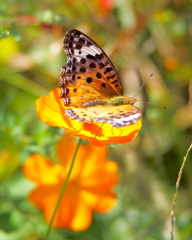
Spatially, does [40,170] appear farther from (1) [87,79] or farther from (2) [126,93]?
(2) [126,93]

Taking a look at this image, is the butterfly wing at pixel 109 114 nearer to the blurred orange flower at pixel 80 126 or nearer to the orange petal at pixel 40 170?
the blurred orange flower at pixel 80 126

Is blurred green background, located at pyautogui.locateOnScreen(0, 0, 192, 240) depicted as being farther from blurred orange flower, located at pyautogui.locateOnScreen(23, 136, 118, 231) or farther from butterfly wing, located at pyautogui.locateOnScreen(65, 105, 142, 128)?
butterfly wing, located at pyautogui.locateOnScreen(65, 105, 142, 128)

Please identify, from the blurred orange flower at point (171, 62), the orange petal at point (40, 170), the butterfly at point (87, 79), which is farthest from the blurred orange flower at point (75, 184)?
the blurred orange flower at point (171, 62)

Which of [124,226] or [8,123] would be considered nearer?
[8,123]

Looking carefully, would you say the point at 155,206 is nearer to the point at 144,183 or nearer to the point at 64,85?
the point at 144,183

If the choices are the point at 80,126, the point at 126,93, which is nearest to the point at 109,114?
the point at 80,126

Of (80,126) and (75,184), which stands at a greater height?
(80,126)

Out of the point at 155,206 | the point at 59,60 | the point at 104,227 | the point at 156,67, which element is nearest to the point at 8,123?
the point at 104,227

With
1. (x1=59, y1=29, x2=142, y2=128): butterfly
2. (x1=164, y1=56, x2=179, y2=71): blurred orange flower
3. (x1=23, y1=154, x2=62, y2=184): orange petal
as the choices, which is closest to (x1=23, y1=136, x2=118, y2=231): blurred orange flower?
(x1=23, y1=154, x2=62, y2=184): orange petal
